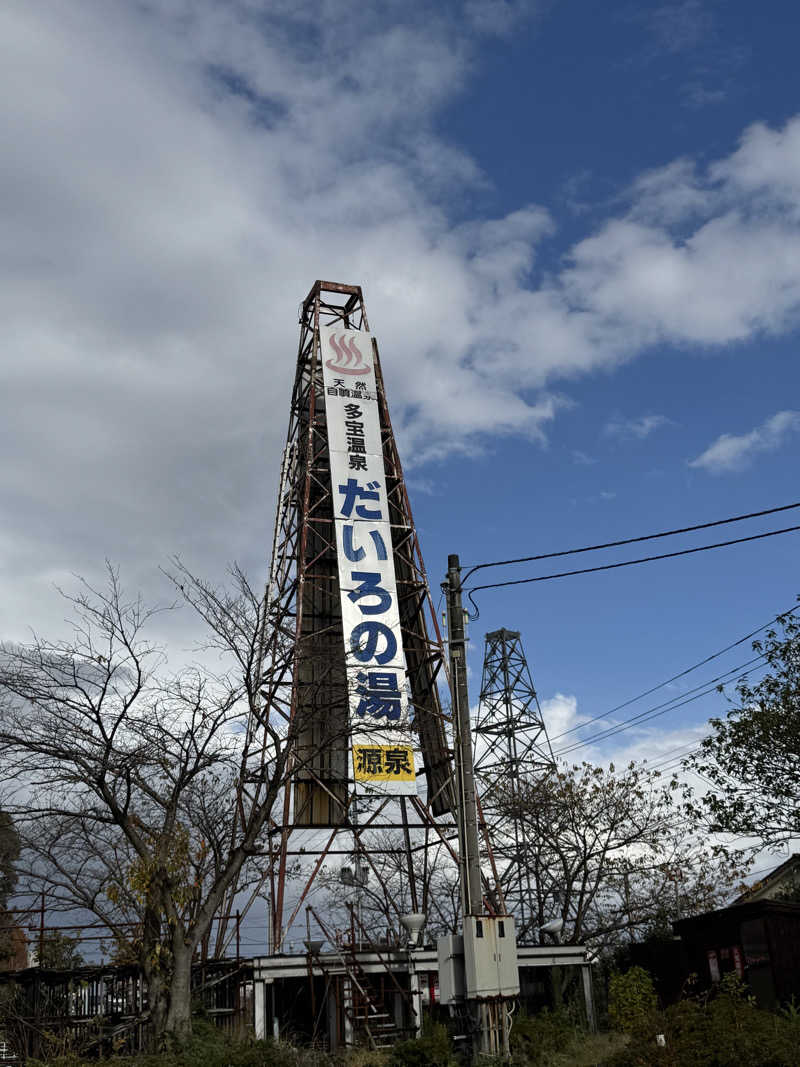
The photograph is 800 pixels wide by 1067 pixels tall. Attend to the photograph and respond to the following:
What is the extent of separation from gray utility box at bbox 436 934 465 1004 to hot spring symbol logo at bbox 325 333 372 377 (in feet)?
73.2

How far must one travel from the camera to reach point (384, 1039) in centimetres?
2367

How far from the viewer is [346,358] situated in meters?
33.6

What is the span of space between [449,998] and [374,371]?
23517 mm

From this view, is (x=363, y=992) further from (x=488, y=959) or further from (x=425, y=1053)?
(x=488, y=959)

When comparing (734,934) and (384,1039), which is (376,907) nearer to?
(384,1039)

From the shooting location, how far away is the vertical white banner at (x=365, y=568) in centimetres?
2745

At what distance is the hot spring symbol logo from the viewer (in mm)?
33281

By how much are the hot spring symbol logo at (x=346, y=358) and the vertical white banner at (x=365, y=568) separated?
0.03 m

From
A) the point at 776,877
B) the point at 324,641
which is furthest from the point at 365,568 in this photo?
the point at 776,877

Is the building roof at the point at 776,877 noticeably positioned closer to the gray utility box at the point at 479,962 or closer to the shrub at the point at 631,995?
the shrub at the point at 631,995

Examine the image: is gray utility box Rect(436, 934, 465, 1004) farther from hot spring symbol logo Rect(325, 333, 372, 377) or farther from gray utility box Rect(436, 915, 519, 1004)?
hot spring symbol logo Rect(325, 333, 372, 377)

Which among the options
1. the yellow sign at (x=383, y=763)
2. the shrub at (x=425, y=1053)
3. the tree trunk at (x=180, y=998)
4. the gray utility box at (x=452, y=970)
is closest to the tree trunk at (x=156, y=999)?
the tree trunk at (x=180, y=998)

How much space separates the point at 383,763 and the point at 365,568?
19.6 feet

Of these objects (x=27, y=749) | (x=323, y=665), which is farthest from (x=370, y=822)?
(x=27, y=749)
